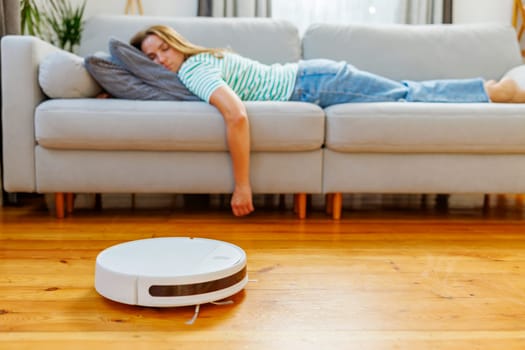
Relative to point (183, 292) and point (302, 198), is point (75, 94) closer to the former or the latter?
point (302, 198)

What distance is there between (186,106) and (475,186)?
104 centimetres

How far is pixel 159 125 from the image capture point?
5.17 feet

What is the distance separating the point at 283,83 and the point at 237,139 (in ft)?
1.28

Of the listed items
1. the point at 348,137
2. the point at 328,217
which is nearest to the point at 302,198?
the point at 328,217

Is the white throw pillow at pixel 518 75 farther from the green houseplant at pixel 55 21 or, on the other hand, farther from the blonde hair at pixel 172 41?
the green houseplant at pixel 55 21

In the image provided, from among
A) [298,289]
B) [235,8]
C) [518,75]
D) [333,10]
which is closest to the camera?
[298,289]

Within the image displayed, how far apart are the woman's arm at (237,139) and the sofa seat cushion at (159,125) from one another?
35mm

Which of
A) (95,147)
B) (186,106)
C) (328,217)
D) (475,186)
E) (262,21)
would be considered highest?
(262,21)

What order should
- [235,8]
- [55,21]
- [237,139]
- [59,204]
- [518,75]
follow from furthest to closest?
[235,8], [55,21], [518,75], [59,204], [237,139]

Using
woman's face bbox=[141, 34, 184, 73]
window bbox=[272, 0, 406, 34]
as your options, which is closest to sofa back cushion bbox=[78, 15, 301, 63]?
woman's face bbox=[141, 34, 184, 73]

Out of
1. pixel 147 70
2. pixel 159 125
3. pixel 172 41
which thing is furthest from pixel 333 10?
pixel 159 125

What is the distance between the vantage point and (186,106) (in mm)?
1603

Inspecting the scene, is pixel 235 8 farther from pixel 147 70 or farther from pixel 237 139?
pixel 237 139

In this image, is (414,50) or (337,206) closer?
(337,206)
